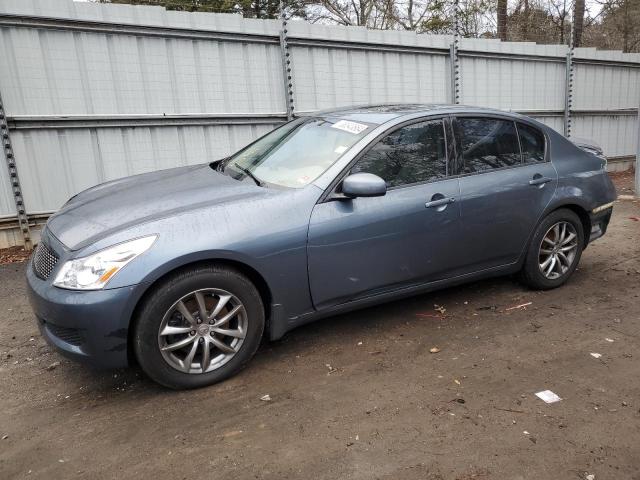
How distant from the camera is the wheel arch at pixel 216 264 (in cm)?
275

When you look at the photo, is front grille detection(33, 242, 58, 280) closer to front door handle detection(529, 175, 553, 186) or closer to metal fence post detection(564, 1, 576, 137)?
front door handle detection(529, 175, 553, 186)

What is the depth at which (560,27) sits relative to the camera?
12484 mm

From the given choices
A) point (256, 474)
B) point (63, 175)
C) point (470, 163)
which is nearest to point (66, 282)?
point (256, 474)

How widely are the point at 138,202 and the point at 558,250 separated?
3.47 metres

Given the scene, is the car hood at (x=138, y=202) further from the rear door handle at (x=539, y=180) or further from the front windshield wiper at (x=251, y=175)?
the rear door handle at (x=539, y=180)

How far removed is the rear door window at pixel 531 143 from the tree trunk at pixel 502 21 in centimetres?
778

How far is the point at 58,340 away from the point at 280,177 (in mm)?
1683

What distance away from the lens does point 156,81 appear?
650 cm

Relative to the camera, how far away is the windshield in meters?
3.41

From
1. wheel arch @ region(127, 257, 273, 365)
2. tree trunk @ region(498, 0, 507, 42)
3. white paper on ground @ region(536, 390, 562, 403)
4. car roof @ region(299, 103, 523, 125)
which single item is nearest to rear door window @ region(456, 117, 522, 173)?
car roof @ region(299, 103, 523, 125)

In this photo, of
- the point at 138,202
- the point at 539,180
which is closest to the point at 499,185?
the point at 539,180

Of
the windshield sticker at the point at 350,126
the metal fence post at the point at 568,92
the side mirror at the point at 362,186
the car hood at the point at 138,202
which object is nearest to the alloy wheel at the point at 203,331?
the car hood at the point at 138,202

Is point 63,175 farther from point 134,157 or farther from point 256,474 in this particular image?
point 256,474

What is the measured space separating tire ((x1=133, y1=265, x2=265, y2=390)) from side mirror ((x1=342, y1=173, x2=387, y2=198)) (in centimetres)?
85
